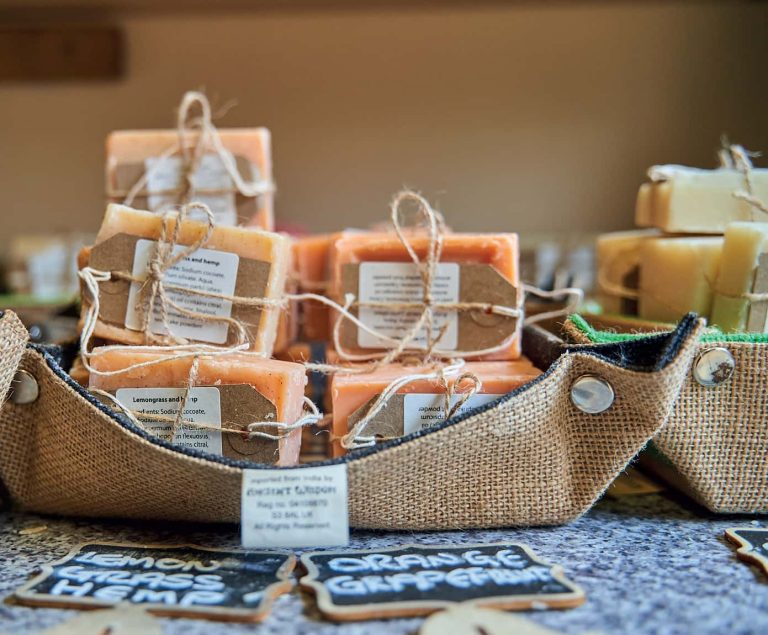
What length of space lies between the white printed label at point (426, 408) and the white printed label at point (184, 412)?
0.17 meters

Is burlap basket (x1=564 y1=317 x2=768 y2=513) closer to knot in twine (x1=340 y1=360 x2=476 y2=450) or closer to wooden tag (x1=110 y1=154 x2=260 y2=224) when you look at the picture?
knot in twine (x1=340 y1=360 x2=476 y2=450)

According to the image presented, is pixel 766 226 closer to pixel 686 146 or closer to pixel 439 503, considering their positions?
pixel 439 503

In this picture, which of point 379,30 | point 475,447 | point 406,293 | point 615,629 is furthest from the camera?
point 379,30

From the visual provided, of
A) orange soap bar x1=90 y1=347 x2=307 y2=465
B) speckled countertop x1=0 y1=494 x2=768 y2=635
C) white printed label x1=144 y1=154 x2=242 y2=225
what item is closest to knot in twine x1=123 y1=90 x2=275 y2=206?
white printed label x1=144 y1=154 x2=242 y2=225

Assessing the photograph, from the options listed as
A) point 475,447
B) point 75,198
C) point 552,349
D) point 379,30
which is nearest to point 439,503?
point 475,447

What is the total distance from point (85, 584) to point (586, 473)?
1.38 ft

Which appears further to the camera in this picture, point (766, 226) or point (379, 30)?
point (379, 30)

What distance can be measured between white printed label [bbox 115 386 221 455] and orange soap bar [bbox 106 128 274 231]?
255 mm

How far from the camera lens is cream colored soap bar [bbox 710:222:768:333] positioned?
2.25 feet

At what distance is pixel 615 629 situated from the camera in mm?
477

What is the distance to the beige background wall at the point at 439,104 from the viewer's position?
2160 millimetres

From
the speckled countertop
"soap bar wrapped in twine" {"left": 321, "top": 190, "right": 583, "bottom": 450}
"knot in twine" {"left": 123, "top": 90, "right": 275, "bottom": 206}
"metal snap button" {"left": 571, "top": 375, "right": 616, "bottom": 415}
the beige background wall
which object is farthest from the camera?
the beige background wall

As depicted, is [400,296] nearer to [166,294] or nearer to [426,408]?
[426,408]

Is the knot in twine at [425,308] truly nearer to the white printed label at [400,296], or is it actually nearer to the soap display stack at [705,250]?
the white printed label at [400,296]
